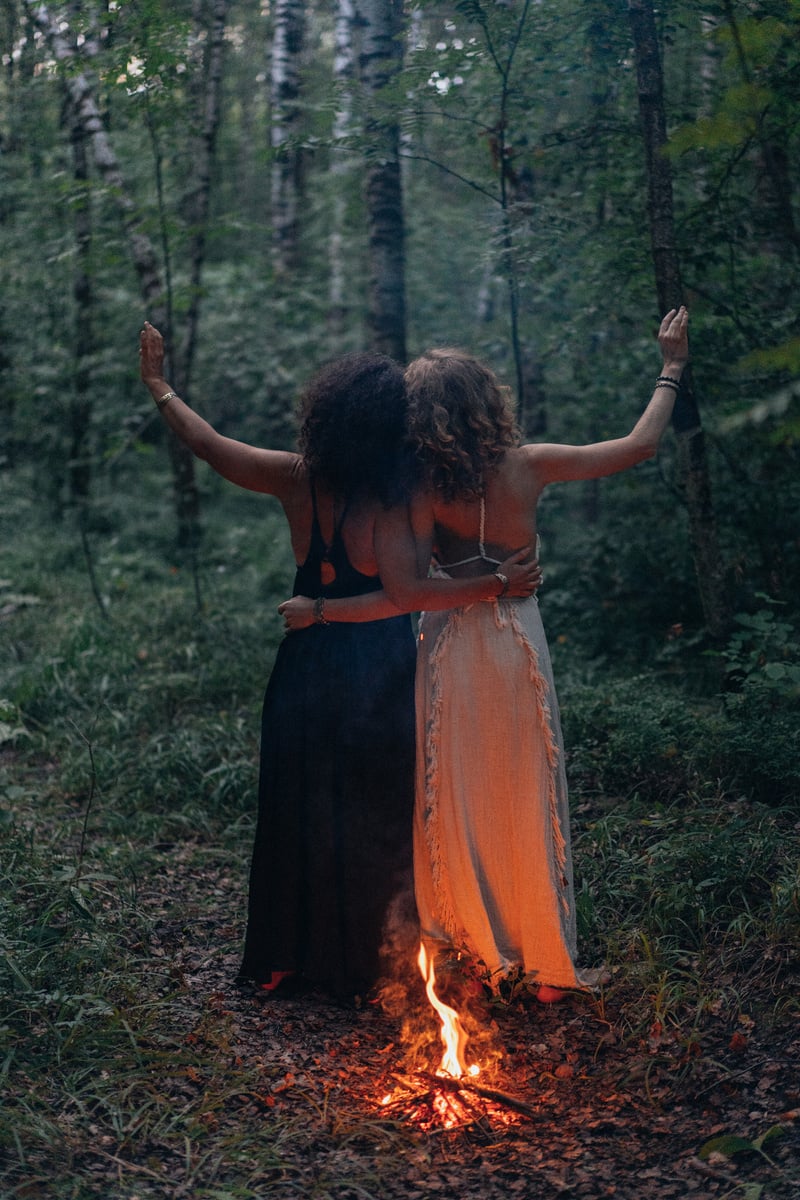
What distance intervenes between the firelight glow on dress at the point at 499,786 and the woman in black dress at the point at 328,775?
142 millimetres

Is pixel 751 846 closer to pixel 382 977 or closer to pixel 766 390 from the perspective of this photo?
pixel 382 977

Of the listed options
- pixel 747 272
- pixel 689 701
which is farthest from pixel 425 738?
pixel 747 272

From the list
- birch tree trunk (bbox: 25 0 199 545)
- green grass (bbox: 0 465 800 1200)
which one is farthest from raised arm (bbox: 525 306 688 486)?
birch tree trunk (bbox: 25 0 199 545)

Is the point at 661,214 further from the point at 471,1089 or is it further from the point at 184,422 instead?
the point at 471,1089

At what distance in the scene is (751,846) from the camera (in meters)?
4.13

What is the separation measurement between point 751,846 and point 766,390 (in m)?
2.69

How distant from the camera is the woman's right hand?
3.55 meters

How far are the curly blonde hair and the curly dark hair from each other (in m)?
0.06

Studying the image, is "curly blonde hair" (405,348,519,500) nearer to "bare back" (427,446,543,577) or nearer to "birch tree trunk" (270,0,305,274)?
"bare back" (427,446,543,577)

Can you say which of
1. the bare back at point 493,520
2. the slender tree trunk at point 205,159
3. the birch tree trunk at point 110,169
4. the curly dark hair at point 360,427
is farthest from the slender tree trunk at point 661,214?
the slender tree trunk at point 205,159

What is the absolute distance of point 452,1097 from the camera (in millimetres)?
3205

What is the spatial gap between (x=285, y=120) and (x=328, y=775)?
19.8ft

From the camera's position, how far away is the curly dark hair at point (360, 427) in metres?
3.42

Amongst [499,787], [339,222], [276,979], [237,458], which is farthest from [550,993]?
[339,222]
